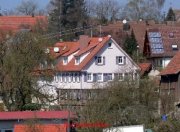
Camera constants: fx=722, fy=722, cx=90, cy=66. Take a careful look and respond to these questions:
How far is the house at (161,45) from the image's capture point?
2808 inches

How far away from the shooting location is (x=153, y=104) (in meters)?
42.9

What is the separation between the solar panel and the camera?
235ft

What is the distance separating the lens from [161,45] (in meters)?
72.1

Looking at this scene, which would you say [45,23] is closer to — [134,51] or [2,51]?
[134,51]

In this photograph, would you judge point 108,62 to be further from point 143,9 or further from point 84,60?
point 143,9

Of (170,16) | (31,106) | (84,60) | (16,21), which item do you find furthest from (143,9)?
(31,106)

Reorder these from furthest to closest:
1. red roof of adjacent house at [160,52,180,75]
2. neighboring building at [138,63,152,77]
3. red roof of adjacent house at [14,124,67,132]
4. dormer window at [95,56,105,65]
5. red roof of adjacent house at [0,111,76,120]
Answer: dormer window at [95,56,105,65] < neighboring building at [138,63,152,77] < red roof of adjacent house at [160,52,180,75] < red roof of adjacent house at [0,111,76,120] < red roof of adjacent house at [14,124,67,132]

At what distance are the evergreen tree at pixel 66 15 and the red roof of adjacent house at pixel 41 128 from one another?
161 feet

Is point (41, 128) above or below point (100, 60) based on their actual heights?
below

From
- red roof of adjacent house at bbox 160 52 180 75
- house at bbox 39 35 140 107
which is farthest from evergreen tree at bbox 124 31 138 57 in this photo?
red roof of adjacent house at bbox 160 52 180 75

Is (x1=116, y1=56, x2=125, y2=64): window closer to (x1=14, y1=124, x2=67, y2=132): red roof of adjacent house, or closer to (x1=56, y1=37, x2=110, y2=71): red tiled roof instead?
(x1=56, y1=37, x2=110, y2=71): red tiled roof

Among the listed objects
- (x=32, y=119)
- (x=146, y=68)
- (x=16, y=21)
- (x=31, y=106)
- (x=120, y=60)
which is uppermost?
(x=16, y=21)

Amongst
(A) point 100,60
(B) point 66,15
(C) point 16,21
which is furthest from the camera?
(C) point 16,21

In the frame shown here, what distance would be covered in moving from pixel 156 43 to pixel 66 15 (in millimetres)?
18113
